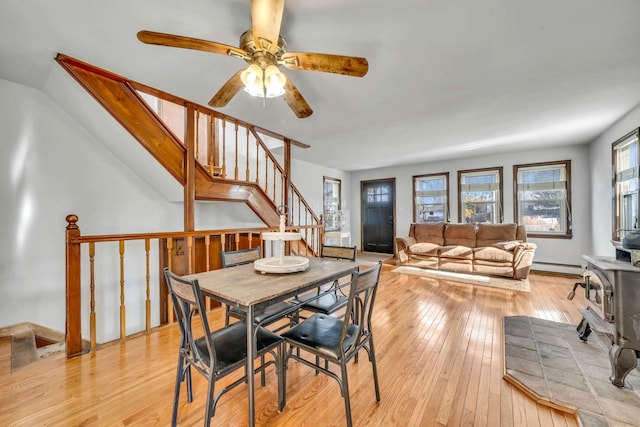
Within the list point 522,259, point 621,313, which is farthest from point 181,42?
point 522,259

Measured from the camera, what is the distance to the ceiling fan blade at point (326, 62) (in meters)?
1.60

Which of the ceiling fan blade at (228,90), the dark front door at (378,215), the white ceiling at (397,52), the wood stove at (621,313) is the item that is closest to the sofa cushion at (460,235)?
the dark front door at (378,215)

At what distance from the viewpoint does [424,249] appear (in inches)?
203

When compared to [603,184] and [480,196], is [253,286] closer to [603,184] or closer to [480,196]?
[603,184]

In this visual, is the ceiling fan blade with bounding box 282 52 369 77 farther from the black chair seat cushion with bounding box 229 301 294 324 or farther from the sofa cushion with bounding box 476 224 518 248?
the sofa cushion with bounding box 476 224 518 248

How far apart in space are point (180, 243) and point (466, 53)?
4006 millimetres

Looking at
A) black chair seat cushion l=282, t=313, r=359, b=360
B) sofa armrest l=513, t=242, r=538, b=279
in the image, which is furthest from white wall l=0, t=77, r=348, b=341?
sofa armrest l=513, t=242, r=538, b=279

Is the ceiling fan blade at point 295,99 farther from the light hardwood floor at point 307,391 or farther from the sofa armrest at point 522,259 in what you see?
the sofa armrest at point 522,259

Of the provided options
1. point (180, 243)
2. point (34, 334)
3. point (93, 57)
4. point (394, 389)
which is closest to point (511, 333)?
point (394, 389)

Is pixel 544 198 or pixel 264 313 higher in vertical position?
pixel 544 198

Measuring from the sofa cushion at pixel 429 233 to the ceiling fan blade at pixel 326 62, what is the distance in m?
4.64

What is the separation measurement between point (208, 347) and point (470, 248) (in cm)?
500

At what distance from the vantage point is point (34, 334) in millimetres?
2602

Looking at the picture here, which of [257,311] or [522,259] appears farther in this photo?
[522,259]
